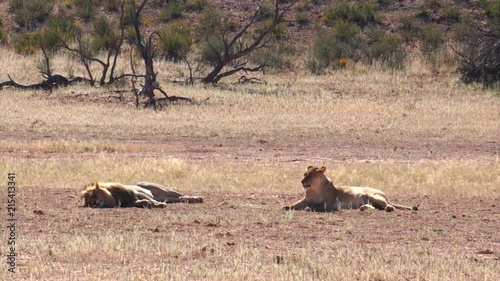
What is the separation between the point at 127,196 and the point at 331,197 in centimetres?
246

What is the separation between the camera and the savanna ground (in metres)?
9.09

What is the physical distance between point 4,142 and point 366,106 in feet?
33.7

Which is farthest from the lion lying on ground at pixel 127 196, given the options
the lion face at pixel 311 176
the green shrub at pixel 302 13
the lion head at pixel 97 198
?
the green shrub at pixel 302 13

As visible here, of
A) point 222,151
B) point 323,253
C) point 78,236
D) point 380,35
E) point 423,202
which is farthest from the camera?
point 380,35

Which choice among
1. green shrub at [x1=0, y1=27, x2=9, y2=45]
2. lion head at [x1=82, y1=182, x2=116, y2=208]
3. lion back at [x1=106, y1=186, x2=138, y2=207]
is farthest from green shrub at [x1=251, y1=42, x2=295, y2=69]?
lion head at [x1=82, y1=182, x2=116, y2=208]

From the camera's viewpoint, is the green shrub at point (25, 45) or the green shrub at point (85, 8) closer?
the green shrub at point (25, 45)

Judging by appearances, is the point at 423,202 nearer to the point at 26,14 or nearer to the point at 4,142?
the point at 4,142

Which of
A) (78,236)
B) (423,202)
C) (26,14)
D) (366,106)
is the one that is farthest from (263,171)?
(26,14)

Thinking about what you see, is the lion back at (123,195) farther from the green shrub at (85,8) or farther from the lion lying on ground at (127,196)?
the green shrub at (85,8)

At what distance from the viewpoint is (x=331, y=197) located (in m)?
12.8

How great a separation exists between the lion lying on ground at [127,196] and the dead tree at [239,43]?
19383 millimetres

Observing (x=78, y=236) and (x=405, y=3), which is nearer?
(x=78, y=236)

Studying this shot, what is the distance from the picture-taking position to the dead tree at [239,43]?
3325 cm

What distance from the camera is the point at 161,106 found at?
27.8 meters
